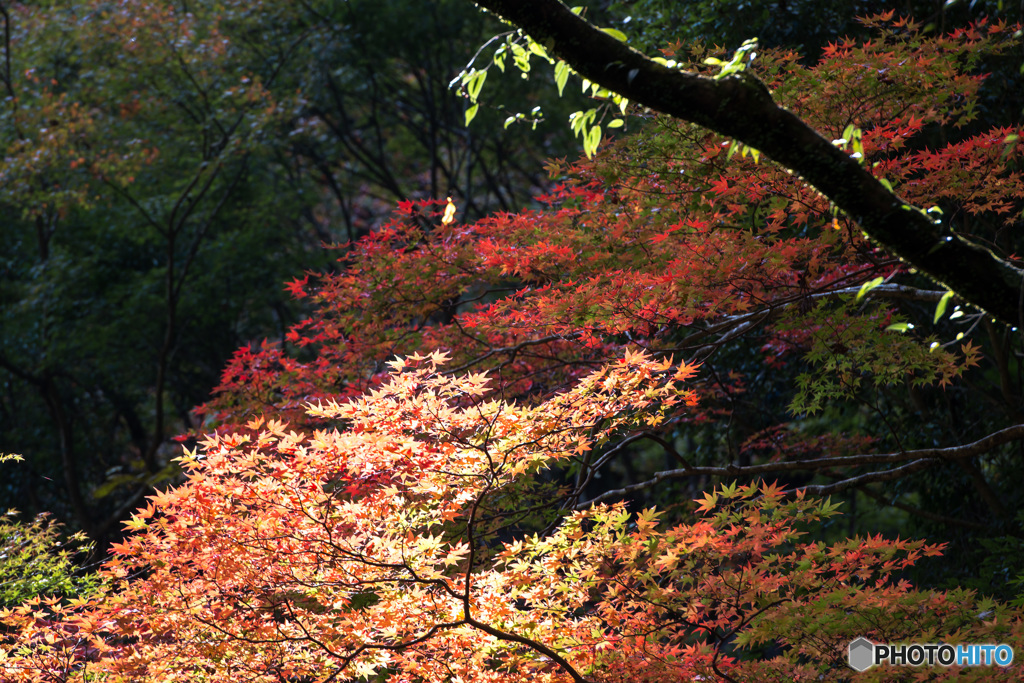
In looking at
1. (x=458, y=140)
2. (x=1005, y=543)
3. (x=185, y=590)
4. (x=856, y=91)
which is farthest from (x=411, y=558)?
(x=458, y=140)

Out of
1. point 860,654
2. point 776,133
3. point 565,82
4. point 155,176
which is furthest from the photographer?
point 155,176

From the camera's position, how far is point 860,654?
3.59 metres

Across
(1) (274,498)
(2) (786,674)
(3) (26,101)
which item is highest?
(3) (26,101)

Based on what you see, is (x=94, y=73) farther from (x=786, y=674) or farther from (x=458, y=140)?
(x=786, y=674)

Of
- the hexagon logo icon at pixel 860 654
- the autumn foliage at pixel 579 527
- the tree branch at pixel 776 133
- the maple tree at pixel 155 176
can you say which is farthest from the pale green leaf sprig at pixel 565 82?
the maple tree at pixel 155 176

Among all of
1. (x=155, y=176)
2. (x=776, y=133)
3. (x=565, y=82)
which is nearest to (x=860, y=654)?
(x=776, y=133)

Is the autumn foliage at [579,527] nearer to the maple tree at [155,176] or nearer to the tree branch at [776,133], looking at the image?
the tree branch at [776,133]

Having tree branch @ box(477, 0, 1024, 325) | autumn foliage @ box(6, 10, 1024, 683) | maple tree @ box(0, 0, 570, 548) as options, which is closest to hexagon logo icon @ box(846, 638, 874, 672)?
autumn foliage @ box(6, 10, 1024, 683)

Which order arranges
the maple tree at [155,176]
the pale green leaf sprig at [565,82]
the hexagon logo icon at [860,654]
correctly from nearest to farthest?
the pale green leaf sprig at [565,82]
the hexagon logo icon at [860,654]
the maple tree at [155,176]

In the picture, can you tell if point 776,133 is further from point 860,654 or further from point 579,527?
point 860,654

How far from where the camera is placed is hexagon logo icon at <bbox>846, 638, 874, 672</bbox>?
3576mm

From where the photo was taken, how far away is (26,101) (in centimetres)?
1177

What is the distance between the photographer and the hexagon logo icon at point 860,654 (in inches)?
141

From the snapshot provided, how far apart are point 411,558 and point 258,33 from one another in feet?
38.6
